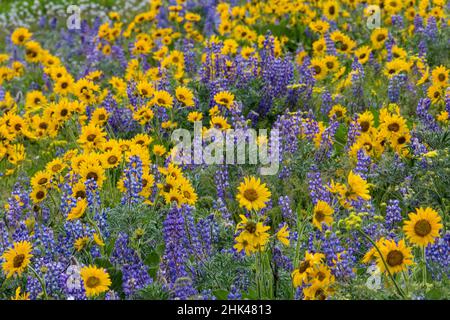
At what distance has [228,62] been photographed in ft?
20.0

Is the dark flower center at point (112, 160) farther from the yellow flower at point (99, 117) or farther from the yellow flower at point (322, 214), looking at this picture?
the yellow flower at point (322, 214)

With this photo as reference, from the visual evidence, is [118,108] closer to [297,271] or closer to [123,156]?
[123,156]

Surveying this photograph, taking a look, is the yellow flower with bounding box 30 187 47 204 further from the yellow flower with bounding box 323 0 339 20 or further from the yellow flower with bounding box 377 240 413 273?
the yellow flower with bounding box 323 0 339 20

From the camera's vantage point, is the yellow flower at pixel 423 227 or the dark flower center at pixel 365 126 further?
the dark flower center at pixel 365 126

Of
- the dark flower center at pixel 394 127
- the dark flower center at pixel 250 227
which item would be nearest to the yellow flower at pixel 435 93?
the dark flower center at pixel 394 127

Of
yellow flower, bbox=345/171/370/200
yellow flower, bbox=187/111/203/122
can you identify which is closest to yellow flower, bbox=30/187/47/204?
yellow flower, bbox=187/111/203/122

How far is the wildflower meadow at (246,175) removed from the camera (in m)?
3.30

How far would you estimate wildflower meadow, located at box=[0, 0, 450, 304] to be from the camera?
3.30 metres

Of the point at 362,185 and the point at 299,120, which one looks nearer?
the point at 362,185

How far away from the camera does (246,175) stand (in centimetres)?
484

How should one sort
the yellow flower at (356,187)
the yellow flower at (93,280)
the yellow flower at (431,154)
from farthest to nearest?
the yellow flower at (431,154) < the yellow flower at (356,187) < the yellow flower at (93,280)

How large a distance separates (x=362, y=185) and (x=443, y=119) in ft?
5.06

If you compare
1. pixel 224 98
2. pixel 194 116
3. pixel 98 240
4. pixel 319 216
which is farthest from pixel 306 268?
pixel 194 116
